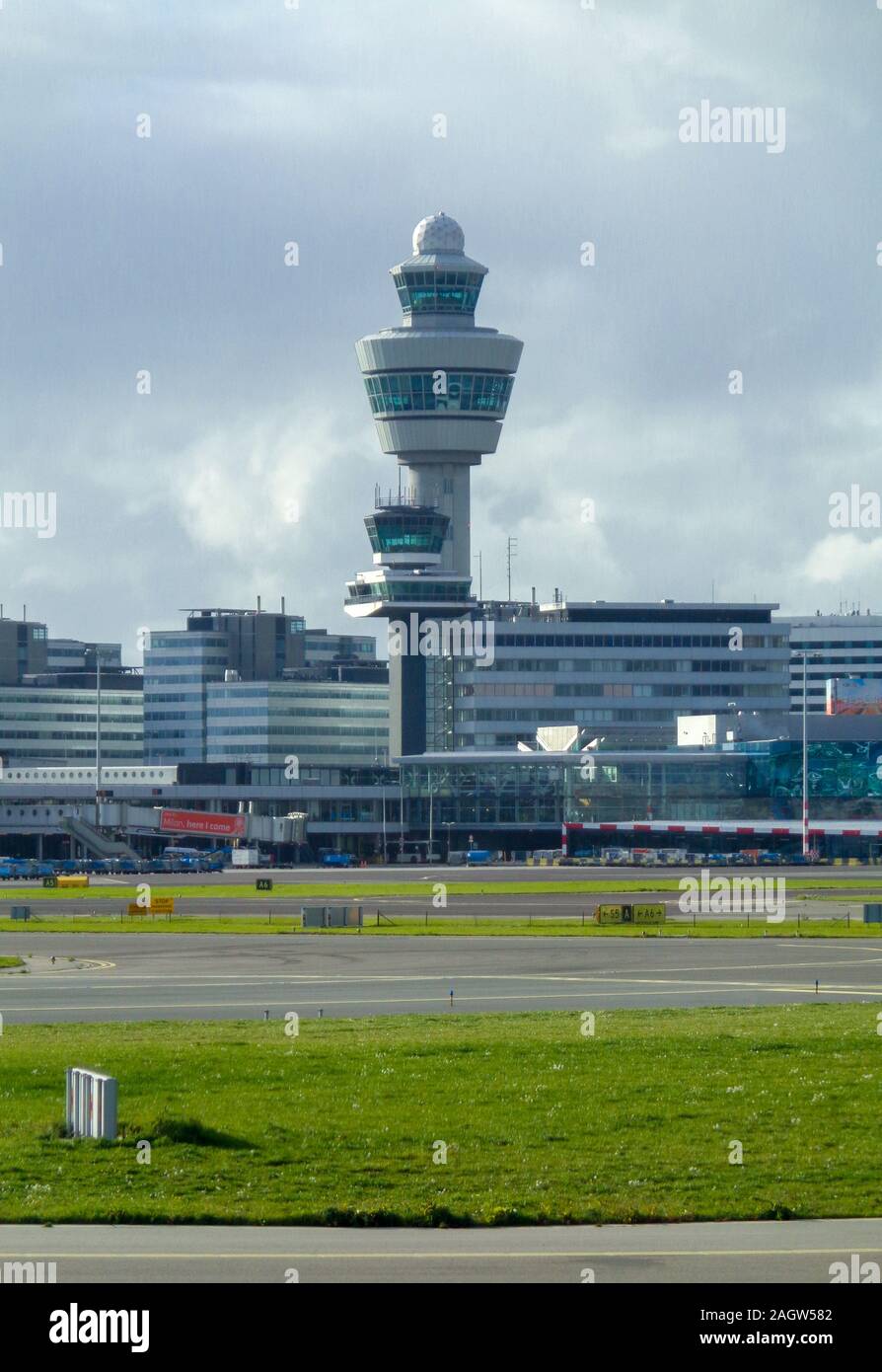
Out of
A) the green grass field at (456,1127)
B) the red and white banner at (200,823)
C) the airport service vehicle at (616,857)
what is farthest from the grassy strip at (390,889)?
the green grass field at (456,1127)

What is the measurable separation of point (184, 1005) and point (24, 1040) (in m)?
9.54

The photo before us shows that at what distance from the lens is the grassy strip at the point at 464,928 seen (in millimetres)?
78688

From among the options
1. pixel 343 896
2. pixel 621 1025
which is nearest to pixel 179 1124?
pixel 621 1025

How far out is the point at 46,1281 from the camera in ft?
60.6

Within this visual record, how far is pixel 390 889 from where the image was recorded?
12306cm

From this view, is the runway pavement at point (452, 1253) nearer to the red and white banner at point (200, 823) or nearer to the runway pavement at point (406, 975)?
the runway pavement at point (406, 975)

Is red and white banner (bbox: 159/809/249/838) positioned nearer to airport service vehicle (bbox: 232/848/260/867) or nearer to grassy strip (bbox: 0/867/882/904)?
airport service vehicle (bbox: 232/848/260/867)

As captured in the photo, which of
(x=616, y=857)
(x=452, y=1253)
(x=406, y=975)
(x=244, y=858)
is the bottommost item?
(x=406, y=975)

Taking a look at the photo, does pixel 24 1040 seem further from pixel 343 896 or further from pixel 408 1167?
pixel 343 896

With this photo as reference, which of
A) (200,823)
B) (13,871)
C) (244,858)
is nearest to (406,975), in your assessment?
(13,871)

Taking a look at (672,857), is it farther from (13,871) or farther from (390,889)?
(390,889)

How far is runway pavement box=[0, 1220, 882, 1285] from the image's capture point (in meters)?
19.1

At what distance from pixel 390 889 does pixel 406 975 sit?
214 ft

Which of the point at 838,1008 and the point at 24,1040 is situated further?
the point at 838,1008
